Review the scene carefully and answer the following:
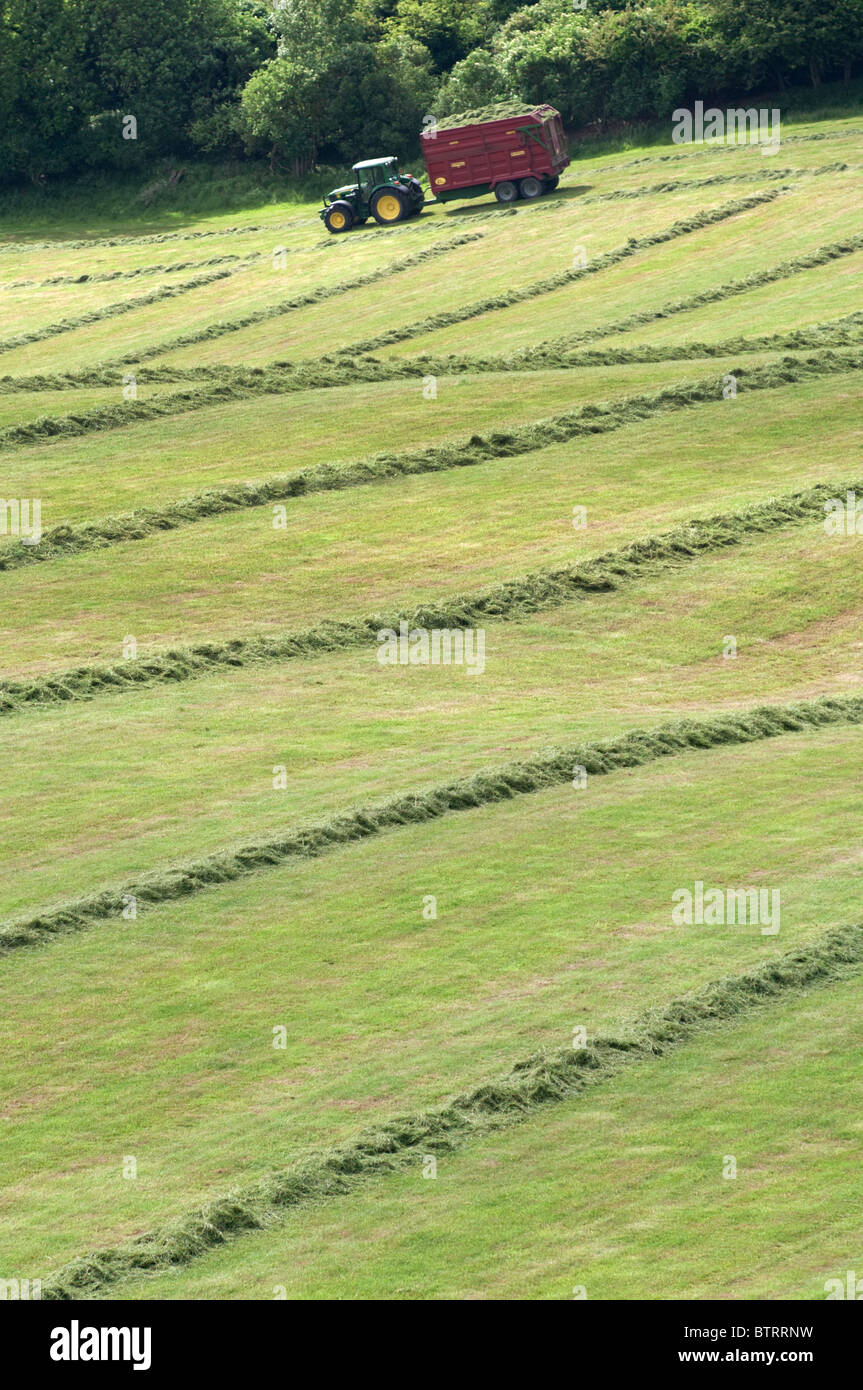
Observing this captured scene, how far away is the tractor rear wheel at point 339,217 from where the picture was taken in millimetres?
72812

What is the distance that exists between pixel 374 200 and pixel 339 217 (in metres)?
1.68

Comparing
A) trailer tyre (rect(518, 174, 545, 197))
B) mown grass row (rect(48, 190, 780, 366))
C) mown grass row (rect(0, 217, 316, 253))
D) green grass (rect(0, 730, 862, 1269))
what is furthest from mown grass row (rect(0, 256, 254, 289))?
green grass (rect(0, 730, 862, 1269))

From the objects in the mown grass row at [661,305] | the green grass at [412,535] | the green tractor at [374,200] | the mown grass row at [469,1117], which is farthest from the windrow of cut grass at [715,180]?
the mown grass row at [469,1117]

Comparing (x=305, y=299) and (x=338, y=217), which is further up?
(x=338, y=217)

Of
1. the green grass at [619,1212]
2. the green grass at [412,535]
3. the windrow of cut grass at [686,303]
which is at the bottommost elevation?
the green grass at [619,1212]

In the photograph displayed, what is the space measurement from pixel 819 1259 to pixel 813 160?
200ft

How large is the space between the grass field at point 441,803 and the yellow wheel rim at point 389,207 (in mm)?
17164

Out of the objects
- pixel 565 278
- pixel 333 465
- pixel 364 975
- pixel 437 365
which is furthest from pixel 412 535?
pixel 565 278

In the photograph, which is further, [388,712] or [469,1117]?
[388,712]

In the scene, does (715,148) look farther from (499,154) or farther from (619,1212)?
(619,1212)

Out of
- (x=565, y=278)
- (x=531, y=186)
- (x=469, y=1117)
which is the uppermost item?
(x=531, y=186)

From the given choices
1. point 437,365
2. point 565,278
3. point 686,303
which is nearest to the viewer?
point 437,365

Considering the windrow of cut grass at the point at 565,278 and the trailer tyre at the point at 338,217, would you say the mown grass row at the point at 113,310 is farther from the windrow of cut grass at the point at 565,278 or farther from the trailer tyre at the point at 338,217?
the windrow of cut grass at the point at 565,278

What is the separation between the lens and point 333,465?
4159 centimetres
